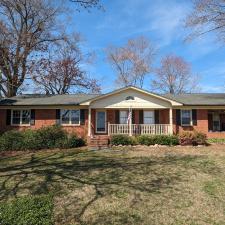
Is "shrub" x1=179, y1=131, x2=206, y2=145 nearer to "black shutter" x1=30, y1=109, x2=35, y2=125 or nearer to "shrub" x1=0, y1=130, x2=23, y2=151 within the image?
"shrub" x1=0, y1=130, x2=23, y2=151

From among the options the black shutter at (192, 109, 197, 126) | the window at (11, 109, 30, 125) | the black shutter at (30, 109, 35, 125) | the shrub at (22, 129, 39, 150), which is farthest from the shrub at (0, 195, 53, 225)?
the black shutter at (192, 109, 197, 126)

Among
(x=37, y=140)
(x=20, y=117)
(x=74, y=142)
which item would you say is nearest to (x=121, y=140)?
(x=74, y=142)

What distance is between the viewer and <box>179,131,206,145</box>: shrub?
65.0 ft

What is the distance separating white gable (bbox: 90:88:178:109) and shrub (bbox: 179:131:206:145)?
3257 millimetres

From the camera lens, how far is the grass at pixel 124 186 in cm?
770

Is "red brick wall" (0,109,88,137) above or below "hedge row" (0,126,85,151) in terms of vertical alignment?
above

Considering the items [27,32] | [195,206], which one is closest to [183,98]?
[195,206]

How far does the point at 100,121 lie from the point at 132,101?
10.5 ft

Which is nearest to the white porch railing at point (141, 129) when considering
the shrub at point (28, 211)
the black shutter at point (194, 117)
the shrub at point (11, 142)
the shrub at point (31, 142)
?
the black shutter at point (194, 117)

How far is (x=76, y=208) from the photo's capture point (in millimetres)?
8094

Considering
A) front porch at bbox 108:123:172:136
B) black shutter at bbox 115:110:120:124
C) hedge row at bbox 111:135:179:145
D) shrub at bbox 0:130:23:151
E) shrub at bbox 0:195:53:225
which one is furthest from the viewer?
black shutter at bbox 115:110:120:124

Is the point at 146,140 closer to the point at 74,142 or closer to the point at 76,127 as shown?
the point at 74,142

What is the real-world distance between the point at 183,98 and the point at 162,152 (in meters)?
9.27

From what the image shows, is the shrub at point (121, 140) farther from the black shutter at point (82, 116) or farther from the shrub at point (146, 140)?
the black shutter at point (82, 116)
